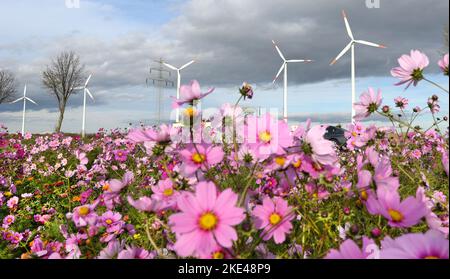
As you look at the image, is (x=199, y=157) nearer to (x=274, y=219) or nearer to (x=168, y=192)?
(x=168, y=192)

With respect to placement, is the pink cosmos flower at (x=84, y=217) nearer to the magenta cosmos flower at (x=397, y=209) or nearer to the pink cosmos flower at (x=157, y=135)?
the pink cosmos flower at (x=157, y=135)

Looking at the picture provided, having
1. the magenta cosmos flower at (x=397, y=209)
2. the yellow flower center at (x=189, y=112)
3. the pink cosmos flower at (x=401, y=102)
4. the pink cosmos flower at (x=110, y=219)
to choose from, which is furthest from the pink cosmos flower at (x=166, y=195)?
the pink cosmos flower at (x=401, y=102)

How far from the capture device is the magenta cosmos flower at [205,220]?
2.70 feet

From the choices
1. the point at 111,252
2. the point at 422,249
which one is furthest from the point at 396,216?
the point at 111,252

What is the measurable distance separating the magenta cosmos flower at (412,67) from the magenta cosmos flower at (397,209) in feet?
2.18

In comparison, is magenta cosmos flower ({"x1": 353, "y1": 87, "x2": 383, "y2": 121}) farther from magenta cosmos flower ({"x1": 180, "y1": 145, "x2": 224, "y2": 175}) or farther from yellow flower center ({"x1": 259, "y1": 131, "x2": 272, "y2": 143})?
magenta cosmos flower ({"x1": 180, "y1": 145, "x2": 224, "y2": 175})

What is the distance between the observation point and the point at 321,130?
1139 mm

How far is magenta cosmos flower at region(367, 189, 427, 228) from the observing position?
2.96ft

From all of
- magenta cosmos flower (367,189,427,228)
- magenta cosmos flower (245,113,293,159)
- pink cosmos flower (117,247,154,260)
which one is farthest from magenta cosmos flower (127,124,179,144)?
magenta cosmos flower (367,189,427,228)
